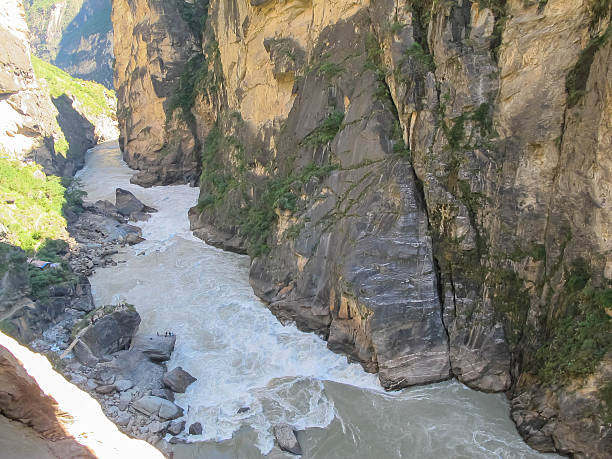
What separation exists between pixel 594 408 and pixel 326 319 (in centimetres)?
754

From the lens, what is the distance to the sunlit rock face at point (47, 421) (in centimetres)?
410

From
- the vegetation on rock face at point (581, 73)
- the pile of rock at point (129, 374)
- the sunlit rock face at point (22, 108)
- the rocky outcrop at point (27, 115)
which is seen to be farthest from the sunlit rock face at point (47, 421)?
the rocky outcrop at point (27, 115)

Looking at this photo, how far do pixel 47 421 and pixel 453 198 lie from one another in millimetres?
11172

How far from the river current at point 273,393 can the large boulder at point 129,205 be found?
8.25m

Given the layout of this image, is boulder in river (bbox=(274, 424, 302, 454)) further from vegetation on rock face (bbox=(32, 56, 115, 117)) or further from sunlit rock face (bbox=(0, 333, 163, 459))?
vegetation on rock face (bbox=(32, 56, 115, 117))

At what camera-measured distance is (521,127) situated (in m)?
12.0

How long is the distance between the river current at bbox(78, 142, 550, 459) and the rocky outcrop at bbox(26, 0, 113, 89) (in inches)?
2835

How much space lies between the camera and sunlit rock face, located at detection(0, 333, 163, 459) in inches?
161

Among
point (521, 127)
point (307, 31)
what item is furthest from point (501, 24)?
point (307, 31)

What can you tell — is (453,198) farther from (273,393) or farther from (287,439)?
(287,439)

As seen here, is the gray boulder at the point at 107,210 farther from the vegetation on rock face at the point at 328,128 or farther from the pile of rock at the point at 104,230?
the vegetation on rock face at the point at 328,128

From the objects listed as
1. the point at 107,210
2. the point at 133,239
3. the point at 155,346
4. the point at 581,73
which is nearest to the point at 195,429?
the point at 155,346

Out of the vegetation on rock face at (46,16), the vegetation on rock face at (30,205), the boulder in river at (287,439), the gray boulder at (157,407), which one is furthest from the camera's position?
the vegetation on rock face at (46,16)

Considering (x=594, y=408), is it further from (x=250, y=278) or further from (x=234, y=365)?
(x=250, y=278)
